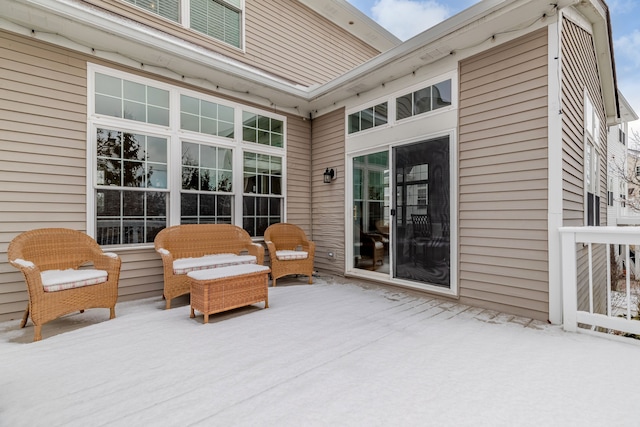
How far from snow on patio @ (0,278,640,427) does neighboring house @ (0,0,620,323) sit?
0.92 metres

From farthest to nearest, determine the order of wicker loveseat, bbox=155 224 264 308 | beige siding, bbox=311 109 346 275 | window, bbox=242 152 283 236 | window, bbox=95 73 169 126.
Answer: beige siding, bbox=311 109 346 275 → window, bbox=242 152 283 236 → window, bbox=95 73 169 126 → wicker loveseat, bbox=155 224 264 308

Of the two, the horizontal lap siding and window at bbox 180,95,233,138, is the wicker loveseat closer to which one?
the horizontal lap siding

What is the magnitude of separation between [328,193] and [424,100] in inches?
92.1

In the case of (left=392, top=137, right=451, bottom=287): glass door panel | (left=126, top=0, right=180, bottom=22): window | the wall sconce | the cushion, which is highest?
(left=126, top=0, right=180, bottom=22): window

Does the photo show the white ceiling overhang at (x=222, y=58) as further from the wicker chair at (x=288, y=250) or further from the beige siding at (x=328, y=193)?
the wicker chair at (x=288, y=250)

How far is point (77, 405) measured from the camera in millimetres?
1771

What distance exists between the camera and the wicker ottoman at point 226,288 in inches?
124

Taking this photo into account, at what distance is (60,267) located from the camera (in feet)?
11.1

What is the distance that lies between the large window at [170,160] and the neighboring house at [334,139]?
0.07 feet

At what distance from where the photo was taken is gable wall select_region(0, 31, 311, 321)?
3246 mm

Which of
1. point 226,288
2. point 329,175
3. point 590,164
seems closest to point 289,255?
point 226,288

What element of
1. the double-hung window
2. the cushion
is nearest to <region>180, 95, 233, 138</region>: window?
the cushion

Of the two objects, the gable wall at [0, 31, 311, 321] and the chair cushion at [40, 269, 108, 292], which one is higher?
the gable wall at [0, 31, 311, 321]

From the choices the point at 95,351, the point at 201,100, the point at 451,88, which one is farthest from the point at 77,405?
the point at 451,88
